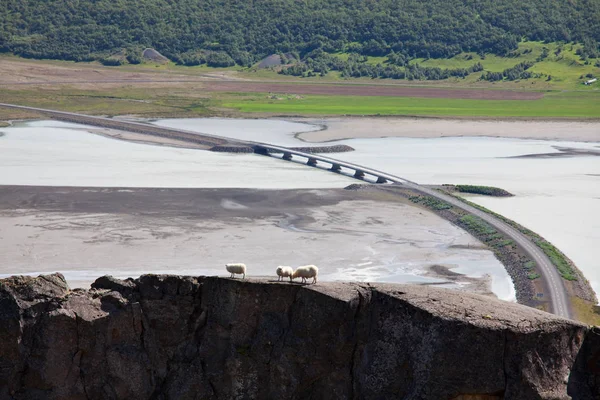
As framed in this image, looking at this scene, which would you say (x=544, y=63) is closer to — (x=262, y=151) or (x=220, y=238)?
(x=262, y=151)

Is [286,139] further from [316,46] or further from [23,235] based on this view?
[316,46]

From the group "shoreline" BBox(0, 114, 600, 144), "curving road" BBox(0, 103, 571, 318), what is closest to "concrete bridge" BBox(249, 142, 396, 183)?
"curving road" BBox(0, 103, 571, 318)

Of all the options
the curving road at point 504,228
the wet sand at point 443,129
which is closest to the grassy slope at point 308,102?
the wet sand at point 443,129

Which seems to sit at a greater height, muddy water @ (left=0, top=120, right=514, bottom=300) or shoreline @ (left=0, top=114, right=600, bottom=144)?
muddy water @ (left=0, top=120, right=514, bottom=300)

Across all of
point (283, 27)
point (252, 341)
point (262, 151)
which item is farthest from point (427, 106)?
point (252, 341)

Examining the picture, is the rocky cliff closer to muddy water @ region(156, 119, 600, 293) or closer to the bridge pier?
muddy water @ region(156, 119, 600, 293)

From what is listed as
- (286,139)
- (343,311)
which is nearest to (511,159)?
(286,139)
